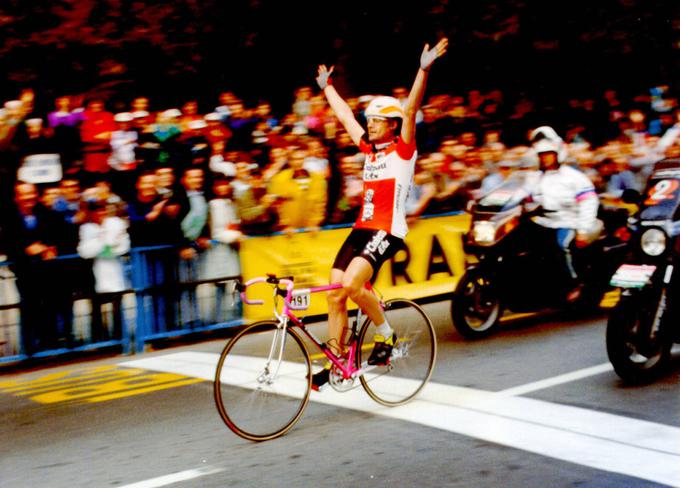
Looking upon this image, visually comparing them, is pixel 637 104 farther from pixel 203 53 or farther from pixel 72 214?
pixel 72 214

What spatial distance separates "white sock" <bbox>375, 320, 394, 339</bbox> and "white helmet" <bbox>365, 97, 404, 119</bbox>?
57.7 inches

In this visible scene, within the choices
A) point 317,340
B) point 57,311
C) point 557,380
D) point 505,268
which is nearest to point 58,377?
point 57,311

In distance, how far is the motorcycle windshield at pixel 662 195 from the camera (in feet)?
23.8

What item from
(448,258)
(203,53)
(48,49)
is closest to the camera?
(448,258)

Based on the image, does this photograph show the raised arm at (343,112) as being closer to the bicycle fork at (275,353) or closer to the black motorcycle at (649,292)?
the bicycle fork at (275,353)

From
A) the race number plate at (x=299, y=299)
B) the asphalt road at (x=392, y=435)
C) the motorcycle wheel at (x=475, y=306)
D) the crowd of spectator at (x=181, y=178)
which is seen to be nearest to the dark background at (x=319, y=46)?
the crowd of spectator at (x=181, y=178)

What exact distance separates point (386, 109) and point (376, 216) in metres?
0.75

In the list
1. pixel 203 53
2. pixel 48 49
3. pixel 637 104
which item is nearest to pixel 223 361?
pixel 48 49

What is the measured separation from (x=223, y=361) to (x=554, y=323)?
5277 millimetres

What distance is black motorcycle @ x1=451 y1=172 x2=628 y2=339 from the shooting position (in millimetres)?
9523

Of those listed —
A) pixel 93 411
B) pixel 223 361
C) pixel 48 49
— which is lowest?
pixel 93 411

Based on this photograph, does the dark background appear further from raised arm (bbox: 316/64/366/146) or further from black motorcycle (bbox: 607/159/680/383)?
black motorcycle (bbox: 607/159/680/383)

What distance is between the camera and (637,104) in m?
20.1

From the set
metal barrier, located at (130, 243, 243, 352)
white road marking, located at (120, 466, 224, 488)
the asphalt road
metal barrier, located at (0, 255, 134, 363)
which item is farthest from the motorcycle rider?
white road marking, located at (120, 466, 224, 488)
